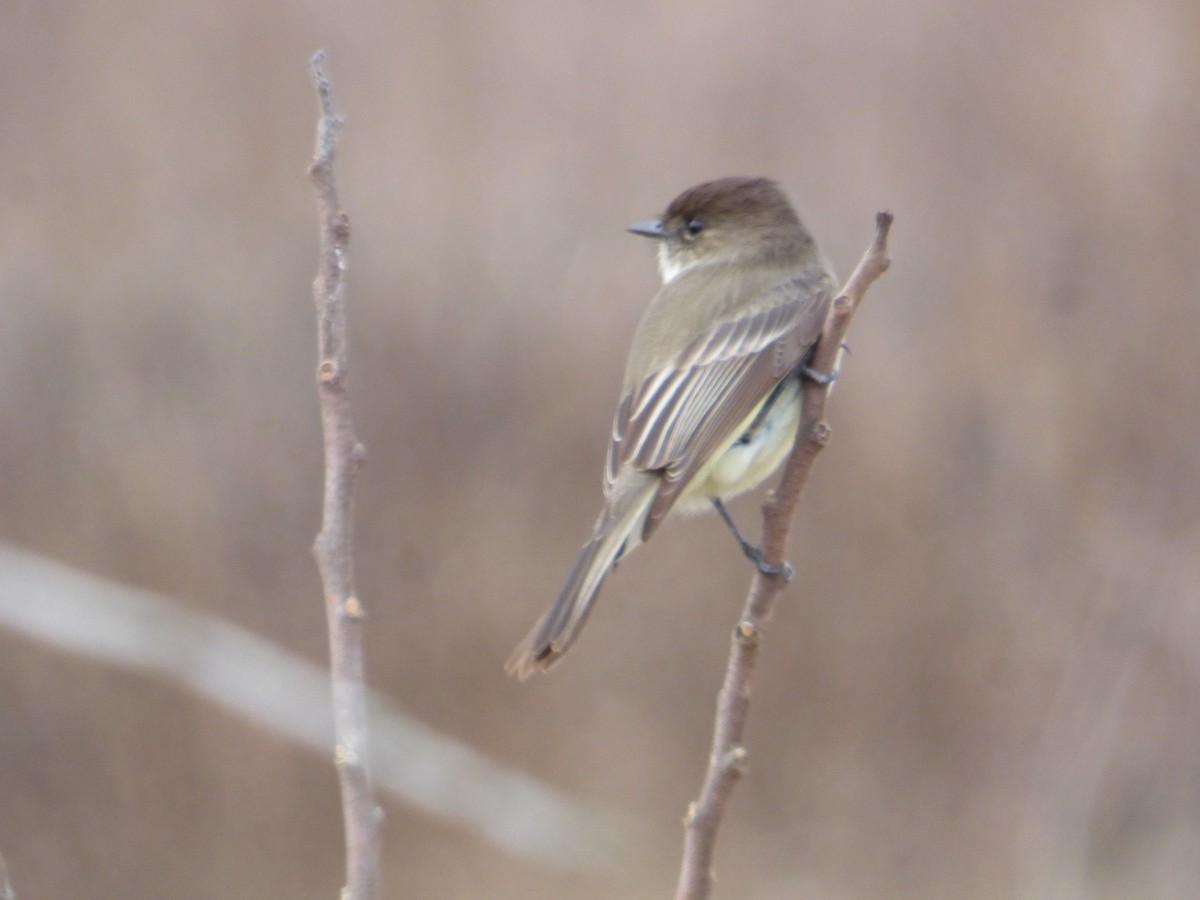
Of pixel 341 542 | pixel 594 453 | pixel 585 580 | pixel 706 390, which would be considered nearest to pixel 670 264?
pixel 706 390

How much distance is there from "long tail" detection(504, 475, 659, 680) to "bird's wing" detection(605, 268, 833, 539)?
6 centimetres

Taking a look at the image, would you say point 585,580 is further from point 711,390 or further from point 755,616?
point 711,390

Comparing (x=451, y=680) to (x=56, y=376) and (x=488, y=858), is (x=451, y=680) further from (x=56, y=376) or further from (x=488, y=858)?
(x=56, y=376)

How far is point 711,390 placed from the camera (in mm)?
3967

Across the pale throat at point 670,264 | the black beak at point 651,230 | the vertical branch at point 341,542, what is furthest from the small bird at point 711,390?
the vertical branch at point 341,542

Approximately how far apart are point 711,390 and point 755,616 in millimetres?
1309

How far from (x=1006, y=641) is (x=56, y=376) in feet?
17.0

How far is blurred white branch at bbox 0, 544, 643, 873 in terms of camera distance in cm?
774

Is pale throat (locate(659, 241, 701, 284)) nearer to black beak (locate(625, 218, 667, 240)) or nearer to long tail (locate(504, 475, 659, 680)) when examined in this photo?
black beak (locate(625, 218, 667, 240))

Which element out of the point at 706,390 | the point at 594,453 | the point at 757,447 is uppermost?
the point at 706,390

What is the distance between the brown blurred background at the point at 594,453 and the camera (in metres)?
8.32

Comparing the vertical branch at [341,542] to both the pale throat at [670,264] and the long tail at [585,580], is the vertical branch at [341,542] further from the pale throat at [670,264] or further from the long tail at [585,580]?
the pale throat at [670,264]

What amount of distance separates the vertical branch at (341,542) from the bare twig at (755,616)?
0.53 meters

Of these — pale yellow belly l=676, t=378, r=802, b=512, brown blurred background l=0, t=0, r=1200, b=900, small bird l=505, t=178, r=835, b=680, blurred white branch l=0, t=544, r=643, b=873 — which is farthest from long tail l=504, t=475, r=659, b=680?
brown blurred background l=0, t=0, r=1200, b=900
